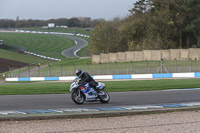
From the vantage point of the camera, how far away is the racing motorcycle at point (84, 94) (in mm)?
16125

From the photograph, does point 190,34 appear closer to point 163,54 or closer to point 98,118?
point 163,54

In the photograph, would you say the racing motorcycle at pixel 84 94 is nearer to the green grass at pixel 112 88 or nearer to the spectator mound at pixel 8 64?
the green grass at pixel 112 88

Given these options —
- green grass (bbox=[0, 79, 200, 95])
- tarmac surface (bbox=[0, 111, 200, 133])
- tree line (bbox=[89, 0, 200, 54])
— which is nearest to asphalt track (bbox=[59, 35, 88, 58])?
tree line (bbox=[89, 0, 200, 54])

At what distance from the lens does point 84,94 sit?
16.3 meters

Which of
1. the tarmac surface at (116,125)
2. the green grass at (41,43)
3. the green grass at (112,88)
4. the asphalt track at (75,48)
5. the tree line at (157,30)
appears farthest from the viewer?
the green grass at (41,43)

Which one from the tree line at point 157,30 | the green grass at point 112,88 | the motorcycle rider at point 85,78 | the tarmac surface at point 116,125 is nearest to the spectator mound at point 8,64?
the tree line at point 157,30

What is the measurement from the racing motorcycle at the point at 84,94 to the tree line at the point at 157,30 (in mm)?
51182

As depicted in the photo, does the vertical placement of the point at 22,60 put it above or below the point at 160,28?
below

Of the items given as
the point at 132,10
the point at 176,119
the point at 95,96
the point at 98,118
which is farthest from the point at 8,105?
the point at 132,10

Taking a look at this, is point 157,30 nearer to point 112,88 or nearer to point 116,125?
point 112,88

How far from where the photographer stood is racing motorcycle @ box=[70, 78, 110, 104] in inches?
635

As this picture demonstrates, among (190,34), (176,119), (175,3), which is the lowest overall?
(176,119)

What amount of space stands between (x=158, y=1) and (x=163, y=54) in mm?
23614

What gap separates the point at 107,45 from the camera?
3147 inches
